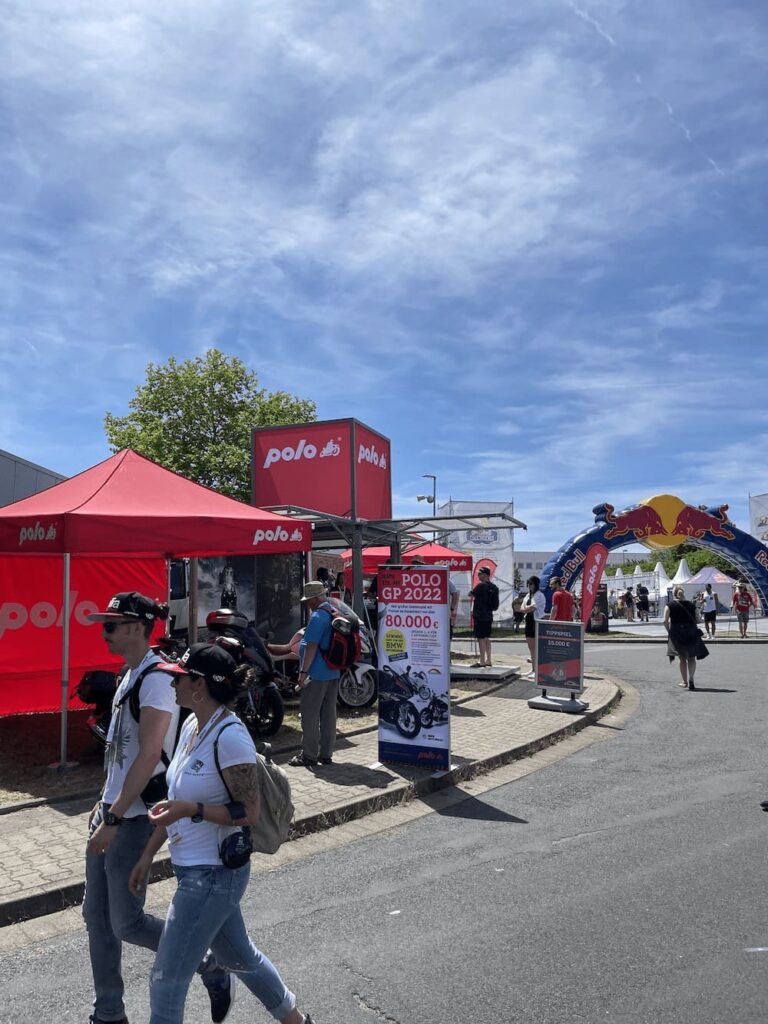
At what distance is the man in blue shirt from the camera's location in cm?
762

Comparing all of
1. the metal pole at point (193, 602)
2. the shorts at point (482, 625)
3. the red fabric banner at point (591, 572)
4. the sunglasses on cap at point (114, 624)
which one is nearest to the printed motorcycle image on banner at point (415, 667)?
the metal pole at point (193, 602)

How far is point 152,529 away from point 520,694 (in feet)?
23.9

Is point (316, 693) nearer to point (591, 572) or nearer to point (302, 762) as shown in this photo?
point (302, 762)

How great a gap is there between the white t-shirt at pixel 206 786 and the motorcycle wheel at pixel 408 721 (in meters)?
5.04

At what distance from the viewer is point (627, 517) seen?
28.1 metres

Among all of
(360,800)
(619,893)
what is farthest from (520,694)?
(619,893)

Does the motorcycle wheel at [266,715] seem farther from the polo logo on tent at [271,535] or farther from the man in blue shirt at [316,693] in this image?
the polo logo on tent at [271,535]

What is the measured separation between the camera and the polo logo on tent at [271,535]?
8531 mm

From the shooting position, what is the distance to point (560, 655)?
11.5m

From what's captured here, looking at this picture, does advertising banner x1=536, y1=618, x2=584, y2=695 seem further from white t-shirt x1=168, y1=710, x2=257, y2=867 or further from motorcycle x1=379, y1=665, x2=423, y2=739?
white t-shirt x1=168, y1=710, x2=257, y2=867

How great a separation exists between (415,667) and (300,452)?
296 inches

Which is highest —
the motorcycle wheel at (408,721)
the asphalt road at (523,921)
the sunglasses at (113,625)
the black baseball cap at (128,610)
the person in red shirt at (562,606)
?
the black baseball cap at (128,610)

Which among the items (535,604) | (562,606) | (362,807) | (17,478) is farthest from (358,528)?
(17,478)

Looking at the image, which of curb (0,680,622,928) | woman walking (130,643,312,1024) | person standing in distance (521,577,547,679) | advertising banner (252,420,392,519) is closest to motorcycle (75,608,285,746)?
curb (0,680,622,928)
